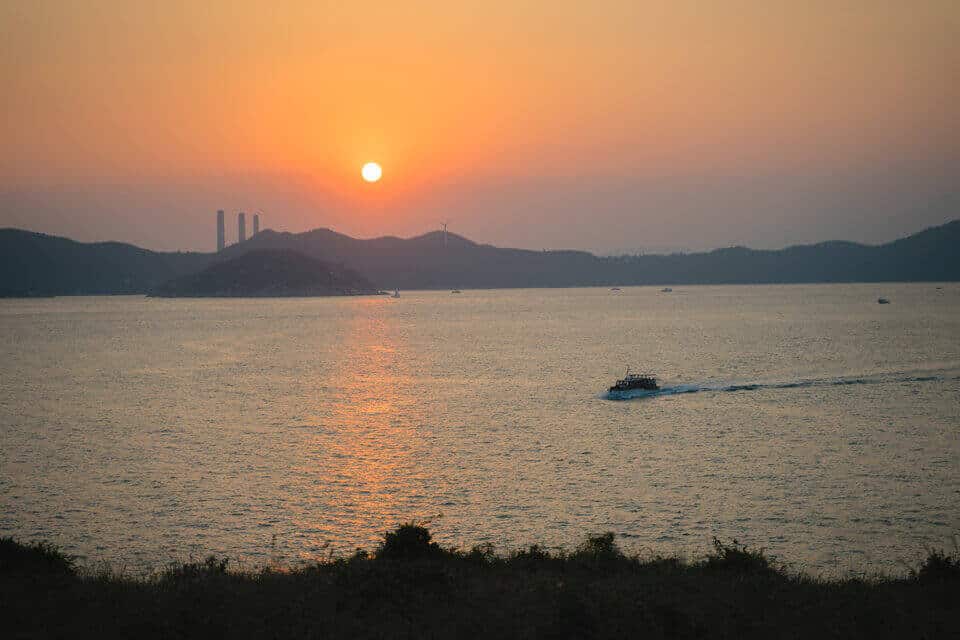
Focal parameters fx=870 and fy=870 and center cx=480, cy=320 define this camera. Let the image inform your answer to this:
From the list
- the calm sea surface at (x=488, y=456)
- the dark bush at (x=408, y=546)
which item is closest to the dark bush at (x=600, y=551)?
the dark bush at (x=408, y=546)

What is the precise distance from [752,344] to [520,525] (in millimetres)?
108344

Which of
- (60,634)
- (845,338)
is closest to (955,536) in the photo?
(60,634)

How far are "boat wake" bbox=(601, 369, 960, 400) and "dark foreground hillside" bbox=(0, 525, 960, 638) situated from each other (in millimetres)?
57567

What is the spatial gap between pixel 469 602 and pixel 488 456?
109 ft

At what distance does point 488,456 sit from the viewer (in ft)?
171

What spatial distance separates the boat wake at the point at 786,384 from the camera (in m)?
80.6

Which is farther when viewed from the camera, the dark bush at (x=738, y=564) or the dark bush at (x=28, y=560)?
the dark bush at (x=738, y=564)

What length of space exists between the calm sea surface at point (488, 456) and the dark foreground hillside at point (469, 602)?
960 cm

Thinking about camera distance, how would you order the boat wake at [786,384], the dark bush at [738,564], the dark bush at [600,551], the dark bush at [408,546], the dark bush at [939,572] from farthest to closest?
the boat wake at [786,384], the dark bush at [600,551], the dark bush at [408,546], the dark bush at [738,564], the dark bush at [939,572]

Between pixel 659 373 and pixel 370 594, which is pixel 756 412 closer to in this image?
pixel 659 373

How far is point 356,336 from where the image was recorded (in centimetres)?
17875

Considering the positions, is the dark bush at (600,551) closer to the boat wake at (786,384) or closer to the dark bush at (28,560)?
the dark bush at (28,560)

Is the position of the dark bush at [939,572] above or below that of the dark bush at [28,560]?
below

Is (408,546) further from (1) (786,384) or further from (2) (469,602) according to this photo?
(1) (786,384)
